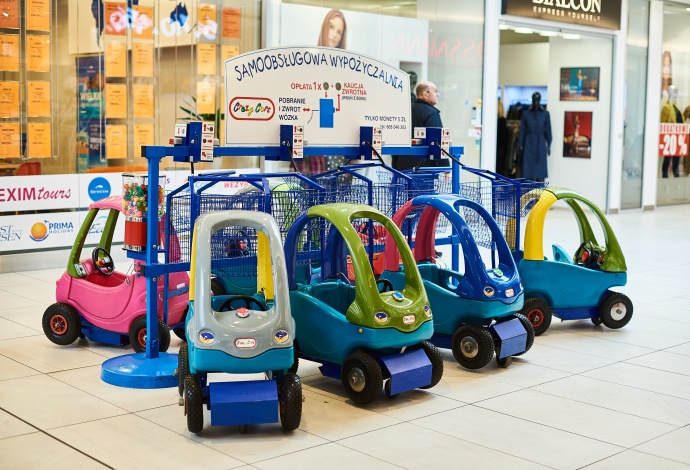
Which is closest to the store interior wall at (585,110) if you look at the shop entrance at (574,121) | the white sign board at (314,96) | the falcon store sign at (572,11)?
the shop entrance at (574,121)

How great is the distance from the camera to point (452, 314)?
535cm

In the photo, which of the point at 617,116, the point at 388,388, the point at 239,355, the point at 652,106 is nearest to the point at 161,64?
the point at 388,388

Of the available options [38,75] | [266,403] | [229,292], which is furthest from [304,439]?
[38,75]

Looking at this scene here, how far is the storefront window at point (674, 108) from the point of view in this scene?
1484cm

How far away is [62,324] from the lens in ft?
18.6

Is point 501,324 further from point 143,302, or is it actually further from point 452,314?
point 143,302

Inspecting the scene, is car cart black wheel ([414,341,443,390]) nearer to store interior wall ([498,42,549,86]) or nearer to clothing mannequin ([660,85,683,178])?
clothing mannequin ([660,85,683,178])

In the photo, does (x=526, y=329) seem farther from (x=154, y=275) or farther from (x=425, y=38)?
(x=425, y=38)

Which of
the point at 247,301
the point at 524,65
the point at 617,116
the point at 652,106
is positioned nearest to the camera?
the point at 247,301

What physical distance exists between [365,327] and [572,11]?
372 inches

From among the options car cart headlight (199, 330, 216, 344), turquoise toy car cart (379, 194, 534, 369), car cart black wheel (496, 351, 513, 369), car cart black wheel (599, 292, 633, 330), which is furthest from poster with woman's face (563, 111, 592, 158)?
car cart headlight (199, 330, 216, 344)

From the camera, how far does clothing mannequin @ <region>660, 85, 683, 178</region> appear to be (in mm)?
14984

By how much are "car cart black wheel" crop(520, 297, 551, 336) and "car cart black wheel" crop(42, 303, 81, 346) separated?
279 cm

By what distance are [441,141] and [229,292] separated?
1728 millimetres
